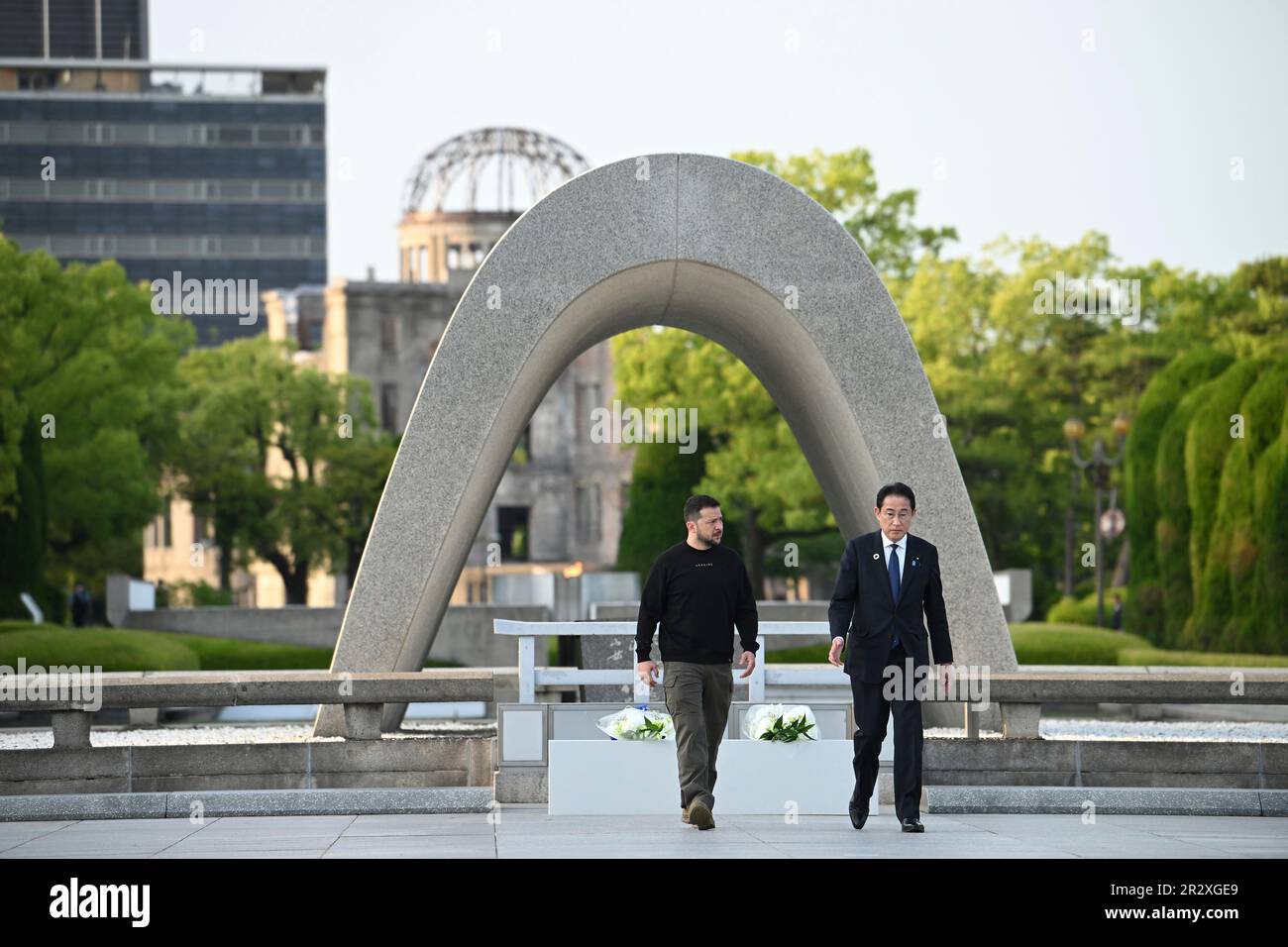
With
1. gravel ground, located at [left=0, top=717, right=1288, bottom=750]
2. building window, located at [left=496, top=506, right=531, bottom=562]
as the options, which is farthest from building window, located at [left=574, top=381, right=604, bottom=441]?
gravel ground, located at [left=0, top=717, right=1288, bottom=750]

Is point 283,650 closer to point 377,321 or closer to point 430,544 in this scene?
point 430,544

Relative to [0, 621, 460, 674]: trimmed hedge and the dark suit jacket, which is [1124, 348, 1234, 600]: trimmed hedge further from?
the dark suit jacket

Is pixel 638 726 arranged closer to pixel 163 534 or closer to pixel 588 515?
pixel 588 515

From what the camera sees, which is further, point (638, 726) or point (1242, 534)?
point (1242, 534)

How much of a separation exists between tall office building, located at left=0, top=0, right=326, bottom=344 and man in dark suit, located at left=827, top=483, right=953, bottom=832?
315 feet

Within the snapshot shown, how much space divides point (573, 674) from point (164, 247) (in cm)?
9773

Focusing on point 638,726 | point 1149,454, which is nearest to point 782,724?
point 638,726

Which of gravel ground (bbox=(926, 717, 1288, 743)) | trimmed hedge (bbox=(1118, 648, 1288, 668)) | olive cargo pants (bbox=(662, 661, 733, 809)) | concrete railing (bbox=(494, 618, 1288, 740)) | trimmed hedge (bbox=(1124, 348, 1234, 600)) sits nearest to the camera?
olive cargo pants (bbox=(662, 661, 733, 809))

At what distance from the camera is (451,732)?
770 inches

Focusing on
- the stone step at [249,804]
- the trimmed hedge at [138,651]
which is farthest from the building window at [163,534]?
the stone step at [249,804]

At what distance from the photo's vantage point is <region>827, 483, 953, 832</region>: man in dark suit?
10.4 metres

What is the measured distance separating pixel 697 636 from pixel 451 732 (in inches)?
367

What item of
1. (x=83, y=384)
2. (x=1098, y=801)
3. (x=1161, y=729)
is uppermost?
(x=83, y=384)
